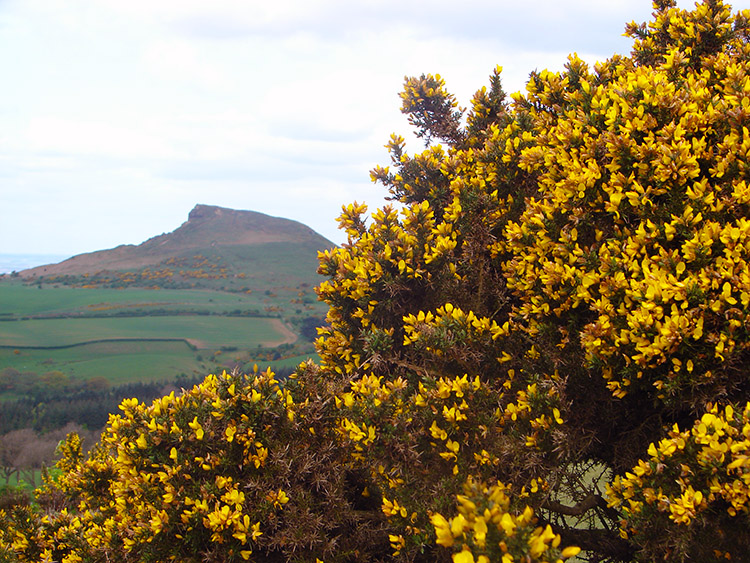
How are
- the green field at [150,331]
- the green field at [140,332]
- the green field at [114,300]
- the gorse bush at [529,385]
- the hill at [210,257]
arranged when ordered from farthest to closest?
the hill at [210,257]
the green field at [114,300]
the green field at [150,331]
the green field at [140,332]
the gorse bush at [529,385]

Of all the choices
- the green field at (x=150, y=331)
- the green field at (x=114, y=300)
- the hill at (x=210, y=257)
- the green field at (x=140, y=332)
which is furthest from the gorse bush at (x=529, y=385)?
the hill at (x=210, y=257)

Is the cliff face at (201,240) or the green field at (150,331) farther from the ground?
the cliff face at (201,240)

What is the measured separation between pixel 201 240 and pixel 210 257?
10204mm

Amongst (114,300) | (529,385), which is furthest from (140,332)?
(529,385)

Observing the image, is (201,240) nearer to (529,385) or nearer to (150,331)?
(150,331)

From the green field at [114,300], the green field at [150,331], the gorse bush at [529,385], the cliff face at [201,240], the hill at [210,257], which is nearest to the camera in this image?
the gorse bush at [529,385]

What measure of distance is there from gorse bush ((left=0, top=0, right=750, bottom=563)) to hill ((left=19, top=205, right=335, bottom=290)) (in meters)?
106

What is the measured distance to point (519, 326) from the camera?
4391 millimetres

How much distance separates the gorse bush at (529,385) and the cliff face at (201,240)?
106708 millimetres

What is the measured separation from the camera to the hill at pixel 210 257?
108250mm

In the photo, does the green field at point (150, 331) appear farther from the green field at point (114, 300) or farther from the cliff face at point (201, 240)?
the cliff face at point (201, 240)

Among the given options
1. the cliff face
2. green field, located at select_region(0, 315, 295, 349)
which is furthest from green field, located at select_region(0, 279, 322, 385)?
the cliff face

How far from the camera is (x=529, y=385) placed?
3.93 metres

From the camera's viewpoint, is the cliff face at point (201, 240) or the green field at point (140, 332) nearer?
the green field at point (140, 332)
